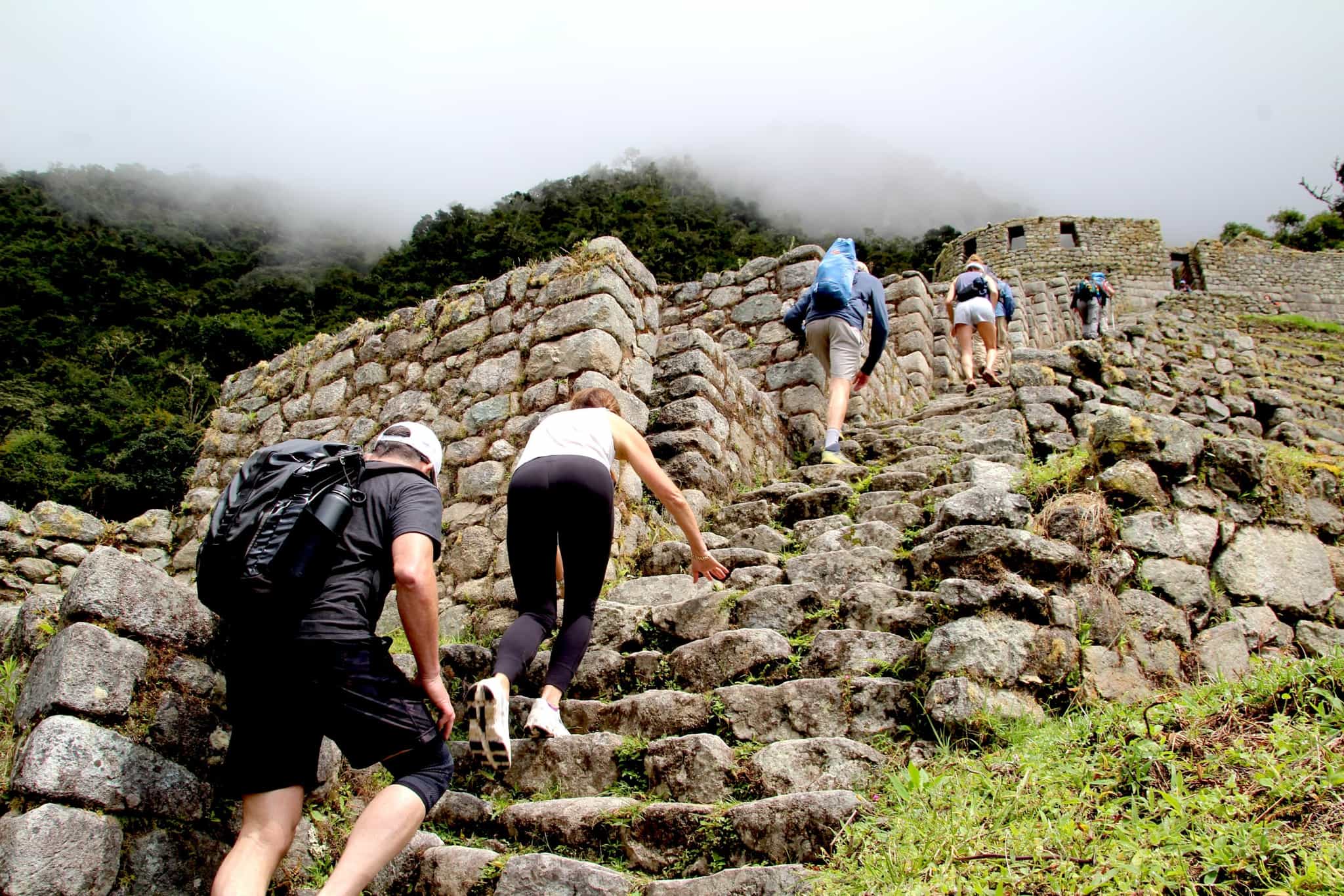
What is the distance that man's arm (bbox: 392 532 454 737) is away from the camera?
7.50ft

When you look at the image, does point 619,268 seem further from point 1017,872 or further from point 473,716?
point 1017,872

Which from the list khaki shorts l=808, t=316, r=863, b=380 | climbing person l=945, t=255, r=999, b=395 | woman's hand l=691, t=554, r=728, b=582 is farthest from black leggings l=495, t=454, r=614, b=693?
climbing person l=945, t=255, r=999, b=395

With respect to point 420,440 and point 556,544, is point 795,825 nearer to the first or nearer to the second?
point 556,544

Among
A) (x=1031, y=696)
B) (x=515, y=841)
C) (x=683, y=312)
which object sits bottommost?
(x=515, y=841)

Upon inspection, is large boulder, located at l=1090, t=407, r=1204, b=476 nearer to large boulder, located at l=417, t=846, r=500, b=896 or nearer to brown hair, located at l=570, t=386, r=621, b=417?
brown hair, located at l=570, t=386, r=621, b=417

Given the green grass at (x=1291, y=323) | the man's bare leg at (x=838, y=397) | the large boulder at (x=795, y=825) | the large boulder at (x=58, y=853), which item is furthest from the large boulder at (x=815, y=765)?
the green grass at (x=1291, y=323)

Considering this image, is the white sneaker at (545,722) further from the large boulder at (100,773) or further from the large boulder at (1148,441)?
the large boulder at (1148,441)

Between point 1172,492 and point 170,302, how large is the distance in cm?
2548

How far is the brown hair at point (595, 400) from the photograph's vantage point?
11.4 ft

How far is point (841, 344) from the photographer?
19.9 feet

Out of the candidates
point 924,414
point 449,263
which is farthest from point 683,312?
point 449,263

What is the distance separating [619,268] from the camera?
17.9 ft

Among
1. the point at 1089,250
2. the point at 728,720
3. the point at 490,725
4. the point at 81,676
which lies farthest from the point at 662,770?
the point at 1089,250

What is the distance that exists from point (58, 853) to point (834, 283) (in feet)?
16.9
